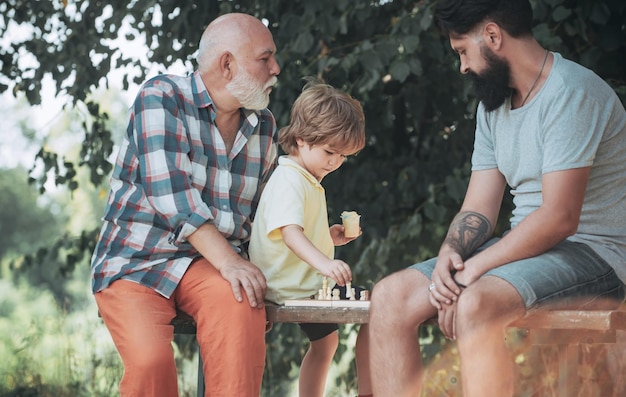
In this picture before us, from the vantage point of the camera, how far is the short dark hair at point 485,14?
10.8ft

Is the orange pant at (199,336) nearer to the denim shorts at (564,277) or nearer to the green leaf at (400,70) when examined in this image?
the denim shorts at (564,277)

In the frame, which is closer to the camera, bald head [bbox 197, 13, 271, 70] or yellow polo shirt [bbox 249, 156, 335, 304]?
yellow polo shirt [bbox 249, 156, 335, 304]

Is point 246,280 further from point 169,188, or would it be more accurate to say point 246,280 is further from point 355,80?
point 355,80

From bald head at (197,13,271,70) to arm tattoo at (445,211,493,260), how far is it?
1.02 metres

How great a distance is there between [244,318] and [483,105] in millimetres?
1056

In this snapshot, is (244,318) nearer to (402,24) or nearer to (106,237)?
(106,237)

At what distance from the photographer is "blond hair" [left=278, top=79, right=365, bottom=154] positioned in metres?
3.64

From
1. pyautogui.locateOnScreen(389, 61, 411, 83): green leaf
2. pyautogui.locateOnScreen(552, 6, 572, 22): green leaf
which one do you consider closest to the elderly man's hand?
pyautogui.locateOnScreen(389, 61, 411, 83): green leaf

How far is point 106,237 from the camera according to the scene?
12.0 ft

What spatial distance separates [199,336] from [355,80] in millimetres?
3006

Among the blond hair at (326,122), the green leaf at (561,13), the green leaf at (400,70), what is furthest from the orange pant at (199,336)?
the green leaf at (561,13)

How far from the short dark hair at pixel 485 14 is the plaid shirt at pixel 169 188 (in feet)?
2.99

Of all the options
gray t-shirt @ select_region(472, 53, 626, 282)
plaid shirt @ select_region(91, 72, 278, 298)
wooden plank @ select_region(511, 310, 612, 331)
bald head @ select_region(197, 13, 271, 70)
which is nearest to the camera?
wooden plank @ select_region(511, 310, 612, 331)

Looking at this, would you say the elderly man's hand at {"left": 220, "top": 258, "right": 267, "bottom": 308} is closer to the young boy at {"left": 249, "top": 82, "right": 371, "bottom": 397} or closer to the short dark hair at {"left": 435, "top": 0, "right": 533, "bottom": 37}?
the young boy at {"left": 249, "top": 82, "right": 371, "bottom": 397}
